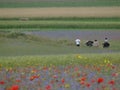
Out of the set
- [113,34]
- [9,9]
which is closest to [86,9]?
[9,9]

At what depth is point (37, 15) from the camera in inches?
1683

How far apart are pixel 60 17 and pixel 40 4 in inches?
378

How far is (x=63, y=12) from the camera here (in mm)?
44688

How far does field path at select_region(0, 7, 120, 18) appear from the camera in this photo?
42844 mm

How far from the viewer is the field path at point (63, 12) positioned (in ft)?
141

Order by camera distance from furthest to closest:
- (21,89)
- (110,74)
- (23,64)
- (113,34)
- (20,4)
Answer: (20,4) < (113,34) < (23,64) < (110,74) < (21,89)

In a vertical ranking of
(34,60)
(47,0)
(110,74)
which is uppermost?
(110,74)

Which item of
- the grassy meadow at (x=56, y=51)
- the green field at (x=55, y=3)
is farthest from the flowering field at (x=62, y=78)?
the green field at (x=55, y=3)

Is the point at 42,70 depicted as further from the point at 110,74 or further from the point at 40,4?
the point at 40,4

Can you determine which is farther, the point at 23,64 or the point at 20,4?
the point at 20,4

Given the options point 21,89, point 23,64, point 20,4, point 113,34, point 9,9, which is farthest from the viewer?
point 20,4

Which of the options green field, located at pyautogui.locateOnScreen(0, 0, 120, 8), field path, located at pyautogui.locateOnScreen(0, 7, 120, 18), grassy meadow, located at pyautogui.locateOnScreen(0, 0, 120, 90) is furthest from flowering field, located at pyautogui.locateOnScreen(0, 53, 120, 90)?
green field, located at pyautogui.locateOnScreen(0, 0, 120, 8)

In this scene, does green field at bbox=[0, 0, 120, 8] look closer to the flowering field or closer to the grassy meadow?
the grassy meadow

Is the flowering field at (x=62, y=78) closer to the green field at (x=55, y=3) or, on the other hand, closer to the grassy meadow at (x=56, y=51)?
the grassy meadow at (x=56, y=51)
